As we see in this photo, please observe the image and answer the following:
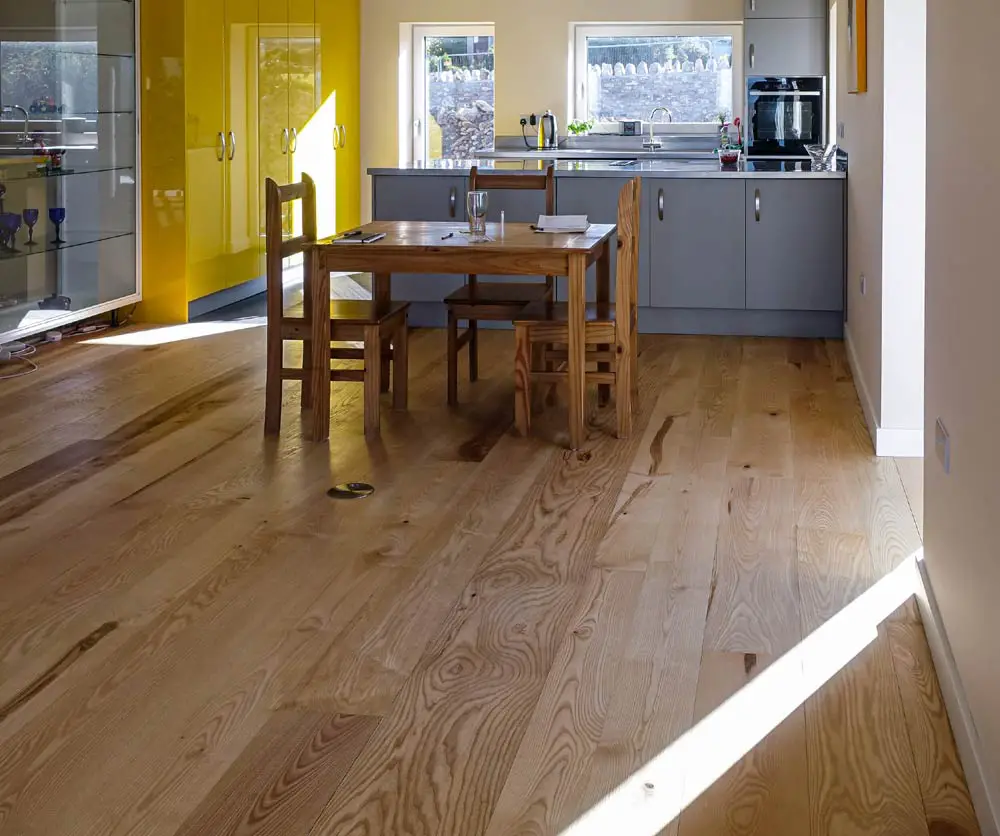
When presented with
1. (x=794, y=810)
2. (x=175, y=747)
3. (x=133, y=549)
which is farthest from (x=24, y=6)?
(x=794, y=810)

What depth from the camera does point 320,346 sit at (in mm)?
4422

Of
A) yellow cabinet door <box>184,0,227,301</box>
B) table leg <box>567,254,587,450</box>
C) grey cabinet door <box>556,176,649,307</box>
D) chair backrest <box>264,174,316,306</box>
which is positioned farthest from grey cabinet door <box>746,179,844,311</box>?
yellow cabinet door <box>184,0,227,301</box>

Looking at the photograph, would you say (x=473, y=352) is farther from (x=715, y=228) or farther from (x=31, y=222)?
(x=31, y=222)

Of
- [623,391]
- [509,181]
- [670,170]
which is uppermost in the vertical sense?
[670,170]

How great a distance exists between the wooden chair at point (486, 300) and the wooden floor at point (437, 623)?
0.34 meters

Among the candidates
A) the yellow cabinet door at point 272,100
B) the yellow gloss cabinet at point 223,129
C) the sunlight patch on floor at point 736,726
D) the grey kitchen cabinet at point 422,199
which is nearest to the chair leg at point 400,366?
the grey kitchen cabinet at point 422,199

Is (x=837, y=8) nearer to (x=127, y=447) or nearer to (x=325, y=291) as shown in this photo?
(x=325, y=291)

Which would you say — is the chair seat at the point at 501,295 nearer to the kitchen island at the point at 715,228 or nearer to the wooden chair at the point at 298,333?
the wooden chair at the point at 298,333

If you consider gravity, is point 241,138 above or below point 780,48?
below

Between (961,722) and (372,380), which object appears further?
(372,380)

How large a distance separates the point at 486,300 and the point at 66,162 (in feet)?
8.25

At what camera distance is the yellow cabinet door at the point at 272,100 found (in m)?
8.08

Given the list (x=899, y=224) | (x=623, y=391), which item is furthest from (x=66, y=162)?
(x=899, y=224)

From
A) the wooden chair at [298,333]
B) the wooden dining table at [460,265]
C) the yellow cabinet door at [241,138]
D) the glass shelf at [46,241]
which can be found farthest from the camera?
the yellow cabinet door at [241,138]
